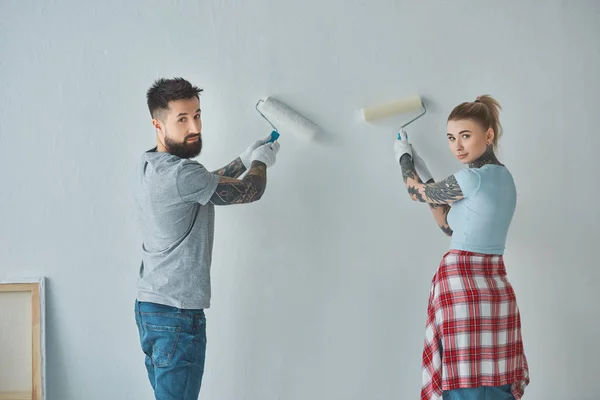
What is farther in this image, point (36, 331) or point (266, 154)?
point (36, 331)

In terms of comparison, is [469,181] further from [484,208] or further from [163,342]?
[163,342]

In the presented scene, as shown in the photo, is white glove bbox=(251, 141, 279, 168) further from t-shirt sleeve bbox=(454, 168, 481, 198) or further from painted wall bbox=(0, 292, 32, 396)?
painted wall bbox=(0, 292, 32, 396)

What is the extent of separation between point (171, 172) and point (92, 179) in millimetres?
512

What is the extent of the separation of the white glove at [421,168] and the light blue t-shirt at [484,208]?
246mm

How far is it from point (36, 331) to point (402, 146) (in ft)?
4.55

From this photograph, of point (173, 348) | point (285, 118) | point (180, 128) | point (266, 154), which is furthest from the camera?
point (285, 118)

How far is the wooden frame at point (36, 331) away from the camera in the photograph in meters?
1.89

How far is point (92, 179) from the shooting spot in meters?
1.92

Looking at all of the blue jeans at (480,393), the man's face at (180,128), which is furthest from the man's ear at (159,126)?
the blue jeans at (480,393)

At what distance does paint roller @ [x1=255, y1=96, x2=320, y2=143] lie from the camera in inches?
74.5

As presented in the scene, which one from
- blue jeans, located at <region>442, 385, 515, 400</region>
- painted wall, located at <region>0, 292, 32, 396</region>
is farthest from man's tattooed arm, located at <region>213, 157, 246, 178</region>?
blue jeans, located at <region>442, 385, 515, 400</region>

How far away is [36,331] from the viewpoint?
6.22ft

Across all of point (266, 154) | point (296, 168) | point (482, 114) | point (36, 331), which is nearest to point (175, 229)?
point (266, 154)

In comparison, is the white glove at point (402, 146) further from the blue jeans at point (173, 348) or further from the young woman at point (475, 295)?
the blue jeans at point (173, 348)
